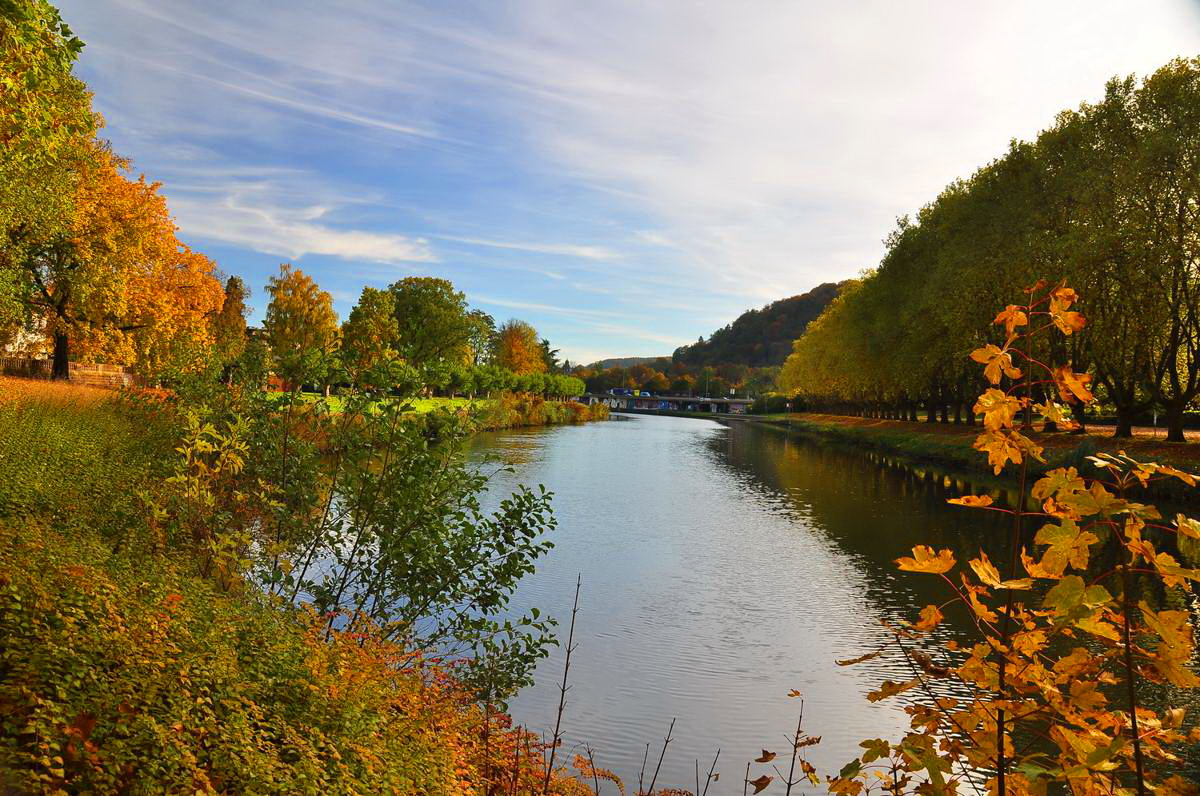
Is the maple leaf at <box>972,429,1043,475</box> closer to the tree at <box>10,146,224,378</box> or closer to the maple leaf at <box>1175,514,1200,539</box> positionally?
the maple leaf at <box>1175,514,1200,539</box>

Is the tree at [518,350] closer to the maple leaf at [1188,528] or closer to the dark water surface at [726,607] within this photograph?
the dark water surface at [726,607]

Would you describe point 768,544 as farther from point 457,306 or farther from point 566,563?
point 457,306

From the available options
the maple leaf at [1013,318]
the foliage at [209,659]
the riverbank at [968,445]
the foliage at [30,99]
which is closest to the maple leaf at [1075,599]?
the maple leaf at [1013,318]

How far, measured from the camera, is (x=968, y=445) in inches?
1566

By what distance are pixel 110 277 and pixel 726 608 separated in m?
28.6

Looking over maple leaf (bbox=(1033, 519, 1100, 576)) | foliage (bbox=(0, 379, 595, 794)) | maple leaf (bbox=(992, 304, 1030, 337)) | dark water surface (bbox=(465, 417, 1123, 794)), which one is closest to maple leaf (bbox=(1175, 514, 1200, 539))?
maple leaf (bbox=(1033, 519, 1100, 576))

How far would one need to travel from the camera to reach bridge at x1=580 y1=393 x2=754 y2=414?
171m

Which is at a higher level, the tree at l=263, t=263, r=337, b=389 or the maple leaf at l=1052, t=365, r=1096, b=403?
the tree at l=263, t=263, r=337, b=389

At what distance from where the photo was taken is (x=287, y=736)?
4.84 metres

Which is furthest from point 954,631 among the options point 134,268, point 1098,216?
point 134,268

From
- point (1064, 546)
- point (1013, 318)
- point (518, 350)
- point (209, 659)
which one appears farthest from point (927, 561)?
point (518, 350)

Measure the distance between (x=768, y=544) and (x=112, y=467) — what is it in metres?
15.2

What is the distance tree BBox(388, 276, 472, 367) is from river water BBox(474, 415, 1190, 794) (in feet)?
177

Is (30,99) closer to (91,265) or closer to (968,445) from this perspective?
(91,265)
